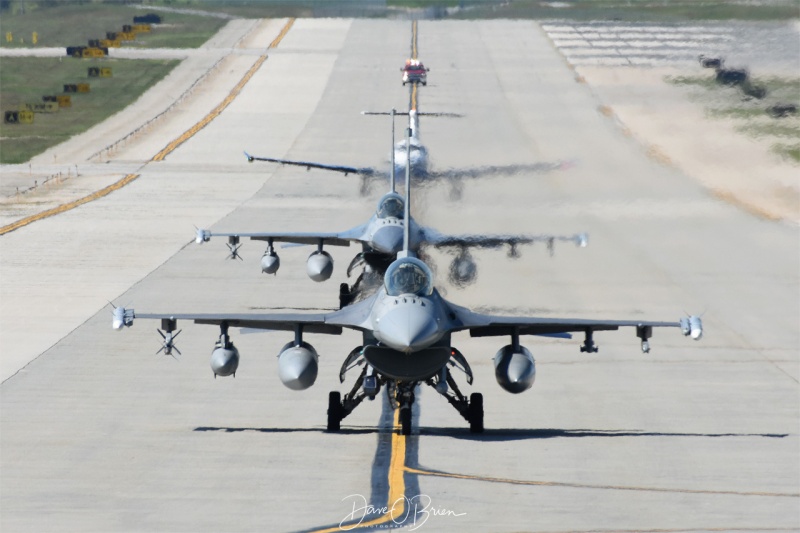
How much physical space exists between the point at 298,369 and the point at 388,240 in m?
14.7

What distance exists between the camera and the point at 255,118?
→ 331 feet

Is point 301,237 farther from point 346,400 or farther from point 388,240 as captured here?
point 346,400

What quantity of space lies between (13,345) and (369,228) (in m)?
11.6

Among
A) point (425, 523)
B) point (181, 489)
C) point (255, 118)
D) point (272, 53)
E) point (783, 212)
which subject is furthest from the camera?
point (272, 53)

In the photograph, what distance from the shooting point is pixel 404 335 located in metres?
25.7

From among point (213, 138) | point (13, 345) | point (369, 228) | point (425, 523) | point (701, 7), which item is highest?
point (701, 7)

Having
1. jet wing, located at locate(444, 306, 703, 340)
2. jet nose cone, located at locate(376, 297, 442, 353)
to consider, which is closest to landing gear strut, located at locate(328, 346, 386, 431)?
jet wing, located at locate(444, 306, 703, 340)

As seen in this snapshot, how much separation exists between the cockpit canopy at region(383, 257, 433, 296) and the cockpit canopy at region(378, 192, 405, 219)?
1605 centimetres

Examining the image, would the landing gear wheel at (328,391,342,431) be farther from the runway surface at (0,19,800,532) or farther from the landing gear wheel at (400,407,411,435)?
the landing gear wheel at (400,407,411,435)

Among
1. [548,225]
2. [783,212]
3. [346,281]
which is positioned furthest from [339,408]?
[783,212]

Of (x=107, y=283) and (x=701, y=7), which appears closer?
(x=107, y=283)

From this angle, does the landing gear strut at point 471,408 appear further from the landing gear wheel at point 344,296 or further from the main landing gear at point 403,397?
the landing gear wheel at point 344,296

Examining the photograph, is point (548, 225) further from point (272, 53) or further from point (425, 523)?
point (272, 53)

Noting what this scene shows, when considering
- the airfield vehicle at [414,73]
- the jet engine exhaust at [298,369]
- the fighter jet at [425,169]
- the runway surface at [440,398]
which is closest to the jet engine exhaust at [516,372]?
the runway surface at [440,398]
